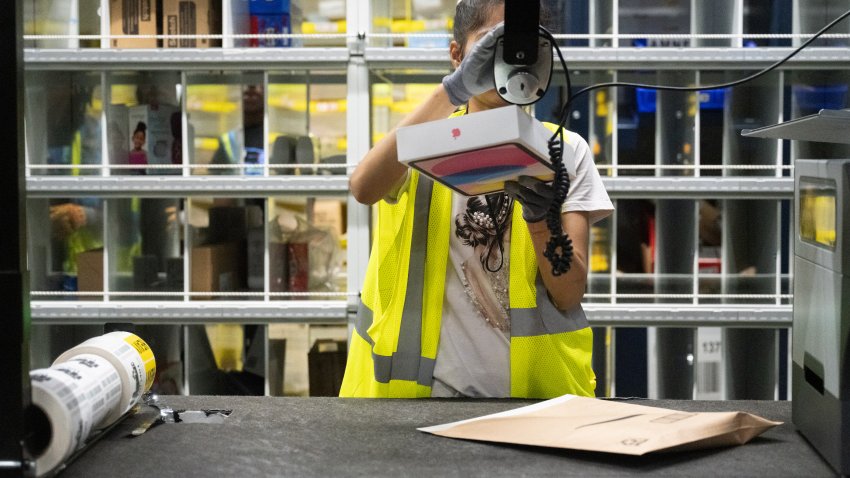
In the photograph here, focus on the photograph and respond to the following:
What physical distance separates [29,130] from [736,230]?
225 centimetres

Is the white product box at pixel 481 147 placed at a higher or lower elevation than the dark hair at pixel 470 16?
lower

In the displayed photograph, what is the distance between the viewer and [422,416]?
3.17 ft

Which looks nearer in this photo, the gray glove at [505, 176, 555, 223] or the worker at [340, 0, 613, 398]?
the gray glove at [505, 176, 555, 223]

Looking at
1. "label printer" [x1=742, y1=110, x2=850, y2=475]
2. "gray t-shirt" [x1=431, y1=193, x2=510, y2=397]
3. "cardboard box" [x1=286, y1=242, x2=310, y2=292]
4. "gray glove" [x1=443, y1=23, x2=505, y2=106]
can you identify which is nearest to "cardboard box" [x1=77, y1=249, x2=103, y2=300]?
"cardboard box" [x1=286, y1=242, x2=310, y2=292]

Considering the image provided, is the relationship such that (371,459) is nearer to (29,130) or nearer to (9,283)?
(9,283)

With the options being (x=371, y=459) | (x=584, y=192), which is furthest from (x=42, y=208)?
(x=371, y=459)

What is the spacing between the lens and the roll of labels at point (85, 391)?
0.71m

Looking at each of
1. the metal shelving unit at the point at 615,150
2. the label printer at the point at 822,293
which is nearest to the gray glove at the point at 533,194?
the label printer at the point at 822,293

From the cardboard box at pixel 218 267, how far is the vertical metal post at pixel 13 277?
179cm

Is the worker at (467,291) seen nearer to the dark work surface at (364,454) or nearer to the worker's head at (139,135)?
the dark work surface at (364,454)

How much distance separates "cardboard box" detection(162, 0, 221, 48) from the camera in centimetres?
241

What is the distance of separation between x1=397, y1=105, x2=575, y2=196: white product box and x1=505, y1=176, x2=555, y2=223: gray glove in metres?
0.02

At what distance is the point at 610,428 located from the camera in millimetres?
838

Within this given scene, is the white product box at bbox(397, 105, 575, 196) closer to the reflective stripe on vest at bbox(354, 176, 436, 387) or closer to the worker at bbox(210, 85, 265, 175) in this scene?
the reflective stripe on vest at bbox(354, 176, 436, 387)
